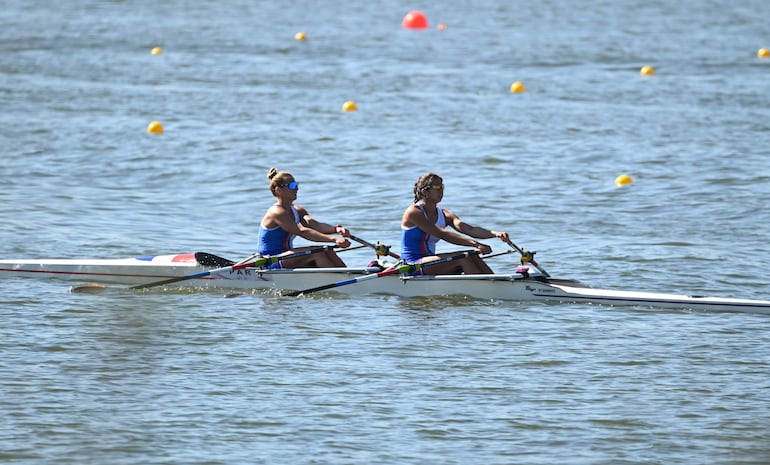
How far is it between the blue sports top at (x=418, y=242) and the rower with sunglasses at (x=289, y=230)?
0.57 meters

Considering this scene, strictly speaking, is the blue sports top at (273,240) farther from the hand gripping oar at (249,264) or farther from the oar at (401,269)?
the oar at (401,269)

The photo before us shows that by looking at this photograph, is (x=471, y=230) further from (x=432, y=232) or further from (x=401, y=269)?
(x=401, y=269)

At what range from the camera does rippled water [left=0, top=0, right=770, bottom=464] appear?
976 centimetres

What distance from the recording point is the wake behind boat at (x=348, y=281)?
514 inches

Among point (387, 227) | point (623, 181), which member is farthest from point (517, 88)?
point (387, 227)

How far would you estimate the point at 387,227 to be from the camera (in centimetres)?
1797

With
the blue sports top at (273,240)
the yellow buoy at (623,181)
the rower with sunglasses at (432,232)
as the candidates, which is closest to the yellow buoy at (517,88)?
the yellow buoy at (623,181)

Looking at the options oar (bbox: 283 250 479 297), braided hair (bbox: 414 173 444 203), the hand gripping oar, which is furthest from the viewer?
the hand gripping oar

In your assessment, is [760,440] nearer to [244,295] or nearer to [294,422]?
[294,422]

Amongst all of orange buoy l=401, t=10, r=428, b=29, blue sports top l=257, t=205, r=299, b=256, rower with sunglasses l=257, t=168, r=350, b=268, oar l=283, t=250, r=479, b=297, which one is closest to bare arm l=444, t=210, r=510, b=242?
oar l=283, t=250, r=479, b=297

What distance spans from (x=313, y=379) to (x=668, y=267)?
6017 mm

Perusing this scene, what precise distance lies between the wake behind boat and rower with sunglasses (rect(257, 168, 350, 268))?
251mm

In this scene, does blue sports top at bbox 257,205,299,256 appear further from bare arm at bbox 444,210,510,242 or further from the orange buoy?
the orange buoy

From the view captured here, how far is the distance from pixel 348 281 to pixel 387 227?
4564 mm
